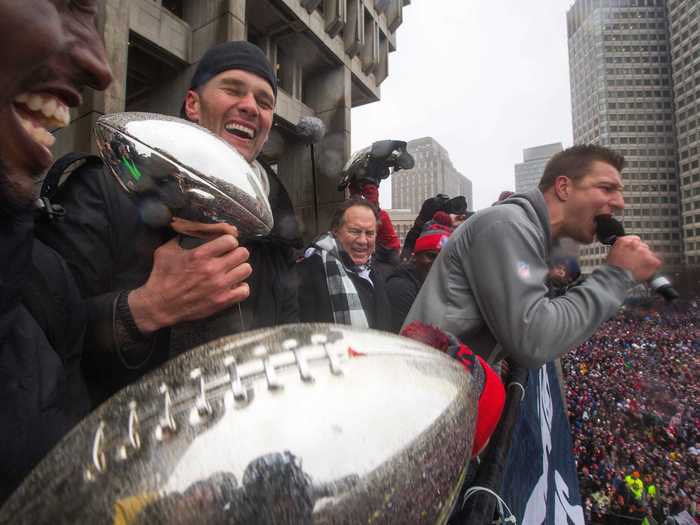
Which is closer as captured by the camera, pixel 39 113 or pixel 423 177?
pixel 39 113

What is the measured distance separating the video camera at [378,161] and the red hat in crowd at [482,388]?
319 cm

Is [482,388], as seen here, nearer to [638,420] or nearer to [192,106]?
[192,106]

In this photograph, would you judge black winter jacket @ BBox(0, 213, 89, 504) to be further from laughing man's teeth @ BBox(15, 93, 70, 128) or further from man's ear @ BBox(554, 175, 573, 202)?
man's ear @ BBox(554, 175, 573, 202)

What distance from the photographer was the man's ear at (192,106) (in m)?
1.30

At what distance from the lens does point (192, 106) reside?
1.32 metres

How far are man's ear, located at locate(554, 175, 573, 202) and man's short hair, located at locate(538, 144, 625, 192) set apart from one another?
18 mm

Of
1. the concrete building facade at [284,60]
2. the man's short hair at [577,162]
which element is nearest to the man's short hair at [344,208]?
the man's short hair at [577,162]

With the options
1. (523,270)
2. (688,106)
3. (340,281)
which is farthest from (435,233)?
(688,106)

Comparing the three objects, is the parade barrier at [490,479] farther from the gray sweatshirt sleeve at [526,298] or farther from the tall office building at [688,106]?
the tall office building at [688,106]

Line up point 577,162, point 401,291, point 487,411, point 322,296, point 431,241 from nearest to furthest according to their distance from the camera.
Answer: point 487,411, point 577,162, point 322,296, point 401,291, point 431,241

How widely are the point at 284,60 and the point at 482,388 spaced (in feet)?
44.5

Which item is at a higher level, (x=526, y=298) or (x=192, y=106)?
(x=192, y=106)

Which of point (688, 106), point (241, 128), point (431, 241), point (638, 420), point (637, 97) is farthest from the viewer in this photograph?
point (637, 97)

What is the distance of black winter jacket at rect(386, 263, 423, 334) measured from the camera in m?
3.00
